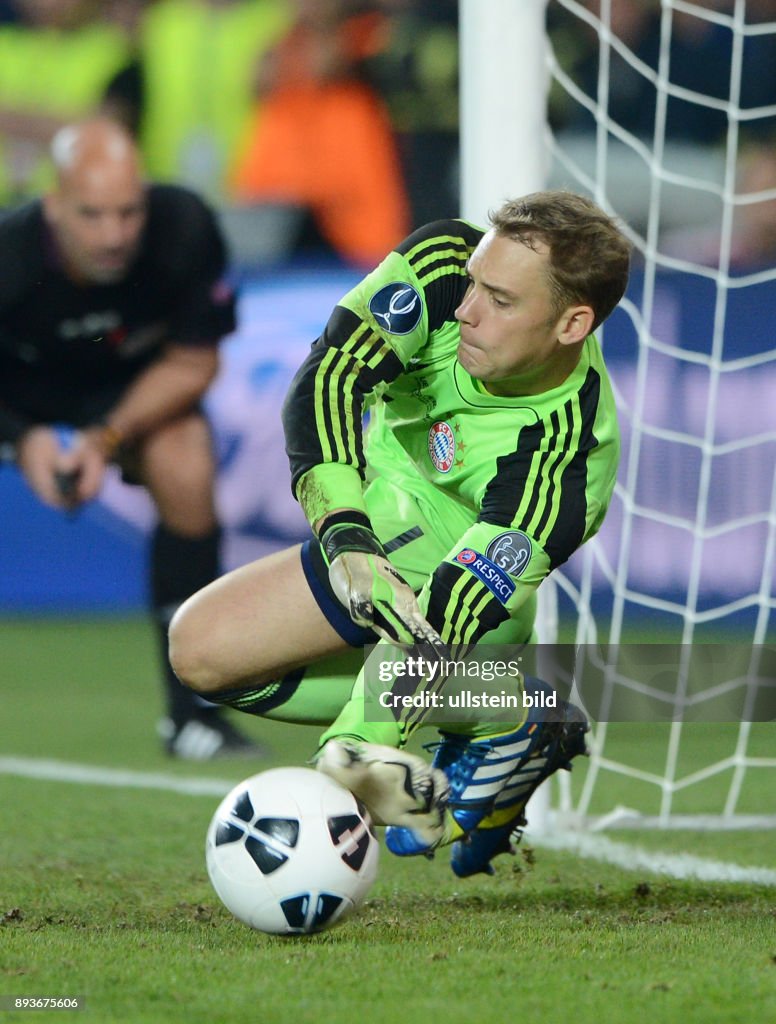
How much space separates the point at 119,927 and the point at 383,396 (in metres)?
1.24

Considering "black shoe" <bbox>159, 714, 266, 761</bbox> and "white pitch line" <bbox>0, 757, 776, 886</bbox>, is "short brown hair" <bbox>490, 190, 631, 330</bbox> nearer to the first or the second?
"white pitch line" <bbox>0, 757, 776, 886</bbox>

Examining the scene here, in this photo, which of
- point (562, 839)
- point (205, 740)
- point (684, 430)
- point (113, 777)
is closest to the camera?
point (562, 839)

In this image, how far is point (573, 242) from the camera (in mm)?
2979

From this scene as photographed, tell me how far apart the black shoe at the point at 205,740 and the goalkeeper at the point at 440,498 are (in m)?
1.96

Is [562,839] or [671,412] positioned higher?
[671,412]

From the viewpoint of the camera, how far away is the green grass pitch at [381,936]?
7.59ft

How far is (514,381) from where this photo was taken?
316 centimetres

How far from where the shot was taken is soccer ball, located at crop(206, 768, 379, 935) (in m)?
2.75

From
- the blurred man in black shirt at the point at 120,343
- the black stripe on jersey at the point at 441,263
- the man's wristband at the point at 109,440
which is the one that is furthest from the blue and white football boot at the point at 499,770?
the man's wristband at the point at 109,440

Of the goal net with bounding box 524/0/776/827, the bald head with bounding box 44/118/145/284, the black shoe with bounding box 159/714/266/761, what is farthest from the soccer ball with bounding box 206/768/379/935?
the bald head with bounding box 44/118/145/284

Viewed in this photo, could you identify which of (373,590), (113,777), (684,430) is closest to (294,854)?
(373,590)

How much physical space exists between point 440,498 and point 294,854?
97cm

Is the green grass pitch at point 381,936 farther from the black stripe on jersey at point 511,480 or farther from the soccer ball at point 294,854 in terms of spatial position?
the black stripe on jersey at point 511,480

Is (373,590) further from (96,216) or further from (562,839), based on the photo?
(96,216)
